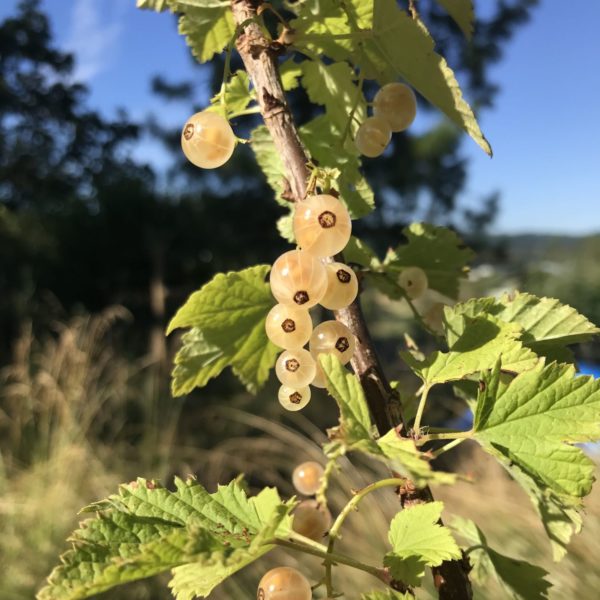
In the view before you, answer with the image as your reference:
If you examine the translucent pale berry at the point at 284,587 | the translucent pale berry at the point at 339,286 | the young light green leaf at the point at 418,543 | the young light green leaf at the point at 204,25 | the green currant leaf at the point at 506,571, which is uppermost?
the young light green leaf at the point at 204,25

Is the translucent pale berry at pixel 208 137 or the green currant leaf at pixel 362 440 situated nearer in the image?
the green currant leaf at pixel 362 440

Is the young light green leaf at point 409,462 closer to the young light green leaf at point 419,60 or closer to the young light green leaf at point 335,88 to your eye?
the young light green leaf at point 419,60

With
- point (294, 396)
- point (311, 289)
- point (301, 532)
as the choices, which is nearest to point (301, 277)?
point (311, 289)

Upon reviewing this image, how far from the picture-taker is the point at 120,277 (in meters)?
5.46

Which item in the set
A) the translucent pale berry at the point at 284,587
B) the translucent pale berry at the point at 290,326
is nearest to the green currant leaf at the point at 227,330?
the translucent pale berry at the point at 290,326

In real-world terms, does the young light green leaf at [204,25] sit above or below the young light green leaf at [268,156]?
above

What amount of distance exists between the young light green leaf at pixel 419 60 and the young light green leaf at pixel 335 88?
134mm

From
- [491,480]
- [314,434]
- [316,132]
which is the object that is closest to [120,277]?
[314,434]

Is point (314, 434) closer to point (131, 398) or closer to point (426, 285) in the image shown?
point (131, 398)

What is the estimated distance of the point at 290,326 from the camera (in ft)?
1.32

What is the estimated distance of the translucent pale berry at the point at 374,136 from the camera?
1.55 ft

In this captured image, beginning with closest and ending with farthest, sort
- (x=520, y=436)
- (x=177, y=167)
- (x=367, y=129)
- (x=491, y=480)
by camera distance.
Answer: (x=520, y=436)
(x=367, y=129)
(x=491, y=480)
(x=177, y=167)

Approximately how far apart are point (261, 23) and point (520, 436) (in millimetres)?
342

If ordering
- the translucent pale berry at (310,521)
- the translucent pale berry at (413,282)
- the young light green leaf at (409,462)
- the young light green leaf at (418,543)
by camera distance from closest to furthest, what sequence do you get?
the young light green leaf at (409,462), the young light green leaf at (418,543), the translucent pale berry at (310,521), the translucent pale berry at (413,282)
